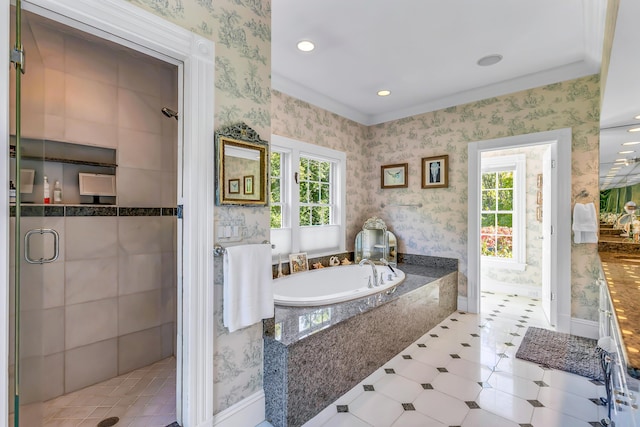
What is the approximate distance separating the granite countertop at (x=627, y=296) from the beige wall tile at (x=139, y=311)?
9.13ft

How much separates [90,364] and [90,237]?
2.97 ft

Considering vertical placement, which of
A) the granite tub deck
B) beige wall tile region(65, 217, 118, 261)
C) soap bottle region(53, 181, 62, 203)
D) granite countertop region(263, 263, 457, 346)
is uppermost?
soap bottle region(53, 181, 62, 203)

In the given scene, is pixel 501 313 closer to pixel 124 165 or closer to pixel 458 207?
pixel 458 207

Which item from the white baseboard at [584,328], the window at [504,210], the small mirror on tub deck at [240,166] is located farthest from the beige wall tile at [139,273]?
the window at [504,210]

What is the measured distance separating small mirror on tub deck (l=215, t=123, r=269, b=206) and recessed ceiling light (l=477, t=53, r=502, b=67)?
234cm

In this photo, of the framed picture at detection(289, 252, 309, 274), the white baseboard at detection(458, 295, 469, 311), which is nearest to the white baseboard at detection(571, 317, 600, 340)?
the white baseboard at detection(458, 295, 469, 311)

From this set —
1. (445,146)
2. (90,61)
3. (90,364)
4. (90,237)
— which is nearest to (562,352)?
(445,146)

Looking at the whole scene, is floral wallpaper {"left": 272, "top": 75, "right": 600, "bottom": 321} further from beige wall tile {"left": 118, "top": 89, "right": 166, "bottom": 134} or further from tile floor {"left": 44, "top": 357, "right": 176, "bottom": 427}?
A: tile floor {"left": 44, "top": 357, "right": 176, "bottom": 427}

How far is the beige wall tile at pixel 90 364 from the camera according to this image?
2053mm

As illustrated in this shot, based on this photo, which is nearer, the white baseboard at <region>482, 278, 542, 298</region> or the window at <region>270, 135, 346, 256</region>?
the window at <region>270, 135, 346, 256</region>

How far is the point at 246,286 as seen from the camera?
5.58 ft

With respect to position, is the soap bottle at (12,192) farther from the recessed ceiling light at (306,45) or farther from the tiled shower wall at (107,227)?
the recessed ceiling light at (306,45)

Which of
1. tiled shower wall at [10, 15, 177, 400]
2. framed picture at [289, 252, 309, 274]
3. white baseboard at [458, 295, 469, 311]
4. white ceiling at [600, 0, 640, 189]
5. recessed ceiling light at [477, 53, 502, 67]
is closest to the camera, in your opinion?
white ceiling at [600, 0, 640, 189]

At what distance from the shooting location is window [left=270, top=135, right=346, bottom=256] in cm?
346
